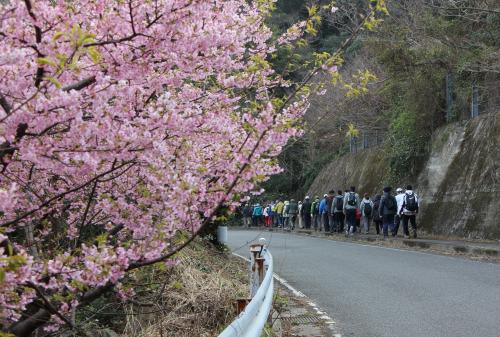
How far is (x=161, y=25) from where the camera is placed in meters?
3.51

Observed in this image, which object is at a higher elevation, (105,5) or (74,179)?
(105,5)

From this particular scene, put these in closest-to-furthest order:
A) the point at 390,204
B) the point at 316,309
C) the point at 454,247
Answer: the point at 316,309
the point at 454,247
the point at 390,204

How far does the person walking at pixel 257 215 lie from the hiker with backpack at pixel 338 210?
1695 centimetres

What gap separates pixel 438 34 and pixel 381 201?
22.0 feet

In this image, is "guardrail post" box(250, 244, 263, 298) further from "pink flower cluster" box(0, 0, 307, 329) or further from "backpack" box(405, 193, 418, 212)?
"backpack" box(405, 193, 418, 212)

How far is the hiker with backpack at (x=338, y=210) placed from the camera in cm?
2559

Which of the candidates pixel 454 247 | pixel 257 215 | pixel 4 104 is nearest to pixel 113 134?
pixel 4 104

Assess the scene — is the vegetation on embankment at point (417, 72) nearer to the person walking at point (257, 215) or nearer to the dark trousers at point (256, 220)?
the person walking at point (257, 215)

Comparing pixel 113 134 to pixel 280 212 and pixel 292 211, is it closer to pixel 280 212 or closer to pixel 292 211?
pixel 292 211

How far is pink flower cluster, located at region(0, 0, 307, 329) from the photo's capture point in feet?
10.2

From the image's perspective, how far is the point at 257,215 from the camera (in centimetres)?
4397

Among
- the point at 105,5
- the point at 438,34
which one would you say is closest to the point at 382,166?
the point at 438,34

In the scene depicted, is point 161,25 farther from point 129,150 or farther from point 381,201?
point 381,201

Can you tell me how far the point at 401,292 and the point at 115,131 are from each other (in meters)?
7.03
